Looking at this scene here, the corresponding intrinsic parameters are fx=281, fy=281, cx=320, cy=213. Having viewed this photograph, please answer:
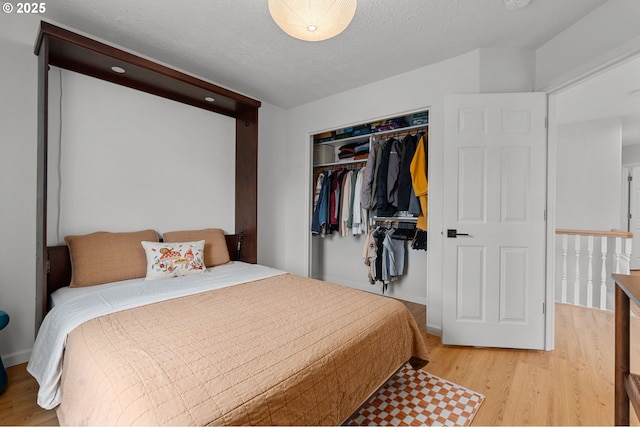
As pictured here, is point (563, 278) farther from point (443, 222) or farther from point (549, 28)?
point (549, 28)

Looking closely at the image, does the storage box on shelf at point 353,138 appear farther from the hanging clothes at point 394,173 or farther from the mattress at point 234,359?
the mattress at point 234,359

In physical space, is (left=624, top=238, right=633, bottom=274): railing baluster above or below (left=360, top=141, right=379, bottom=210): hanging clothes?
below

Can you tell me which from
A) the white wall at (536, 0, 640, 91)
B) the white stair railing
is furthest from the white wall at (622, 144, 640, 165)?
the white wall at (536, 0, 640, 91)

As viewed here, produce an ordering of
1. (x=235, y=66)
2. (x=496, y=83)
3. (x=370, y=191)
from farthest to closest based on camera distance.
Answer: (x=370, y=191), (x=235, y=66), (x=496, y=83)

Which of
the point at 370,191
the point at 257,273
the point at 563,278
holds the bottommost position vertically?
the point at 563,278

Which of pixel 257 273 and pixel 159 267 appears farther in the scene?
pixel 257 273

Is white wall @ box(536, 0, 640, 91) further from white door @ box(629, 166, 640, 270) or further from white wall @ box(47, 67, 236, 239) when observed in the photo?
white door @ box(629, 166, 640, 270)

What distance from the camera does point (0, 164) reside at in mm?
1821

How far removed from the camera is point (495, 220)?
2.23 m

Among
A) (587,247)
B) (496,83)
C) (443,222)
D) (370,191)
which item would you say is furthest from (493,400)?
(587,247)

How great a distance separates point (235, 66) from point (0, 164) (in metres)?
1.83

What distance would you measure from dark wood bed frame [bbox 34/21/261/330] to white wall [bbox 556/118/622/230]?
181 inches

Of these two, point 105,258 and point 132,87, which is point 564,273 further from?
point 132,87

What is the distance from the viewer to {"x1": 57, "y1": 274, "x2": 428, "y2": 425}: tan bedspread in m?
0.85
